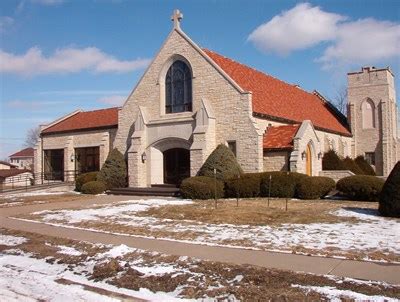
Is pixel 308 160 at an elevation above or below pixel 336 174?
above

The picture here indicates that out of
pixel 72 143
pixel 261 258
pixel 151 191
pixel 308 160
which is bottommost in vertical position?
pixel 261 258

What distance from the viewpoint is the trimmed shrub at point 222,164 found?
73.0ft

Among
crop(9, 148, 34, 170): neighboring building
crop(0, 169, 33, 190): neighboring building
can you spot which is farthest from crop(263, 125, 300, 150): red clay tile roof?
crop(9, 148, 34, 170): neighboring building

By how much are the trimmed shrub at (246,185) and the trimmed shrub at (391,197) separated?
25.8 feet

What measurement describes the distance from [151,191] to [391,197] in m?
14.3

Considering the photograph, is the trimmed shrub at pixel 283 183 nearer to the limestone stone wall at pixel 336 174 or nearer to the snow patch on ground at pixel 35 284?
the limestone stone wall at pixel 336 174

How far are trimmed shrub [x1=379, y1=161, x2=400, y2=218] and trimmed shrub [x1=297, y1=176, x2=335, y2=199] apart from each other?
6084mm

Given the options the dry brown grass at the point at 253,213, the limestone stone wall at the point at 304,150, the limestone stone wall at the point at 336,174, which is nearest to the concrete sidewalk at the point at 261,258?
the dry brown grass at the point at 253,213

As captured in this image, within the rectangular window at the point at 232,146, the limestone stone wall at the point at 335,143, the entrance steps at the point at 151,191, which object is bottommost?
the entrance steps at the point at 151,191

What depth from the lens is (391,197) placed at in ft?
43.0

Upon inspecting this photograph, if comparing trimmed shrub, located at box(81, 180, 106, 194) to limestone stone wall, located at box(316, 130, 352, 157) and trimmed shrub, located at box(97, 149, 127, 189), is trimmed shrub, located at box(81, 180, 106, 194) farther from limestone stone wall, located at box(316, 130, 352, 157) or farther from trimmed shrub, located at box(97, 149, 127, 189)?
limestone stone wall, located at box(316, 130, 352, 157)

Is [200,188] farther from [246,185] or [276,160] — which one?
[276,160]

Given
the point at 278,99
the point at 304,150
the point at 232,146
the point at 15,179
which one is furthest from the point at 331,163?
the point at 15,179

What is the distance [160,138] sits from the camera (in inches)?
1053
